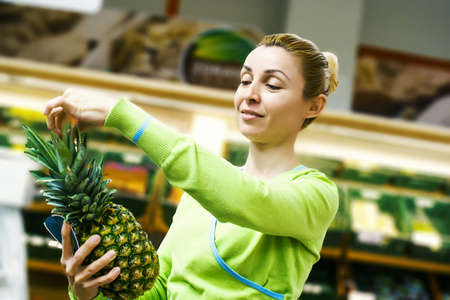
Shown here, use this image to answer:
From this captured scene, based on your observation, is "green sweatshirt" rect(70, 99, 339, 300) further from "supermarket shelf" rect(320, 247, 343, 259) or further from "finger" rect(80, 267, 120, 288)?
"supermarket shelf" rect(320, 247, 343, 259)

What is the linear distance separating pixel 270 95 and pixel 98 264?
50 cm

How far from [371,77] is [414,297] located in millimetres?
1810

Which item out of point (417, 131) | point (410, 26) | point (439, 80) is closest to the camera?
point (417, 131)

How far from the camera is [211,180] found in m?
0.89

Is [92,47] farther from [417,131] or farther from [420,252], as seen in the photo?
[420,252]

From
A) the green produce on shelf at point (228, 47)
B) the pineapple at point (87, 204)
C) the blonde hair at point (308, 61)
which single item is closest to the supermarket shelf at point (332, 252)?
the green produce on shelf at point (228, 47)

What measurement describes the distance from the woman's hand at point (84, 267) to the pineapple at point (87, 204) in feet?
0.07

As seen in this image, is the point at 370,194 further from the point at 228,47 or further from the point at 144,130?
the point at 144,130

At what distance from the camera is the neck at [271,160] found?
1198mm

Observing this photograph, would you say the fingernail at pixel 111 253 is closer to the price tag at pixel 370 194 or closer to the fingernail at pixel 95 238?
the fingernail at pixel 95 238

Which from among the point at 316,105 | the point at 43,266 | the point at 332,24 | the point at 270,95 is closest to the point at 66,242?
the point at 270,95

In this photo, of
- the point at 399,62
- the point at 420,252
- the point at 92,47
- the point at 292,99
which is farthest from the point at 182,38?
the point at 292,99

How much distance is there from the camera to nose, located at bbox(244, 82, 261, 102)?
1120 millimetres

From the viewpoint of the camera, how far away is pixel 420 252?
3592mm
